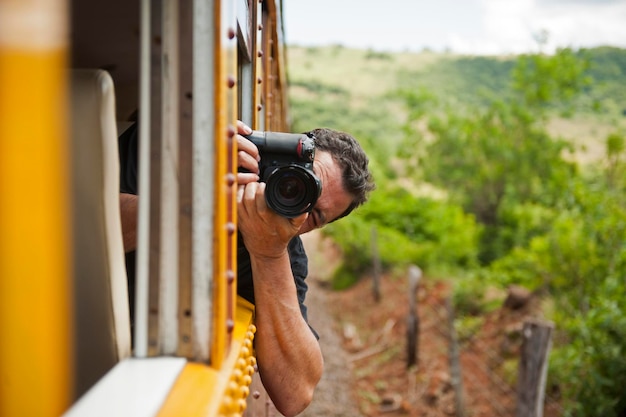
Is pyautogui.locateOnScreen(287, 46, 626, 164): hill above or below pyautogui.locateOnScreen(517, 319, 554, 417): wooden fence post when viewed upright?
above

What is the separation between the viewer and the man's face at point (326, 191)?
2027 millimetres

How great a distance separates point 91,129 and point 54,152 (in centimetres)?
14

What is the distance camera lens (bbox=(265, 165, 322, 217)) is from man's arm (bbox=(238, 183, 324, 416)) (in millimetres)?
23

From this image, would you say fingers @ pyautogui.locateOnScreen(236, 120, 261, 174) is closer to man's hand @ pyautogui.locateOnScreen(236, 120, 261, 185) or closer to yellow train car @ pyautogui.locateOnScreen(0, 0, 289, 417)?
man's hand @ pyautogui.locateOnScreen(236, 120, 261, 185)

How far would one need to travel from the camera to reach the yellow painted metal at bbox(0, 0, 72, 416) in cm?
80

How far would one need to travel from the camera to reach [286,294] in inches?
65.2

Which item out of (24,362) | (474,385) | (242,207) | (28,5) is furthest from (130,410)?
Result: (474,385)

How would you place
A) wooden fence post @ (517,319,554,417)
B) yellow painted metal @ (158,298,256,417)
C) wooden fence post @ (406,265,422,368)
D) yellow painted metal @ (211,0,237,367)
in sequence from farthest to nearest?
1. wooden fence post @ (406,265,422,368)
2. wooden fence post @ (517,319,554,417)
3. yellow painted metal @ (211,0,237,367)
4. yellow painted metal @ (158,298,256,417)

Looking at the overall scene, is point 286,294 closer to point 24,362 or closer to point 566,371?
point 24,362

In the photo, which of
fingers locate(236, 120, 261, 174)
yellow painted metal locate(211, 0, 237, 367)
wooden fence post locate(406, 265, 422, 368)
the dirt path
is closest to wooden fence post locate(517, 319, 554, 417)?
the dirt path

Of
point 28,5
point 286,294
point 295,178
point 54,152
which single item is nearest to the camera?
point 28,5

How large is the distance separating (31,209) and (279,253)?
2.57ft

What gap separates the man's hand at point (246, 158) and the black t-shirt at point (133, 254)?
24 cm

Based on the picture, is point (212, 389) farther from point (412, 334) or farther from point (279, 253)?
point (412, 334)
